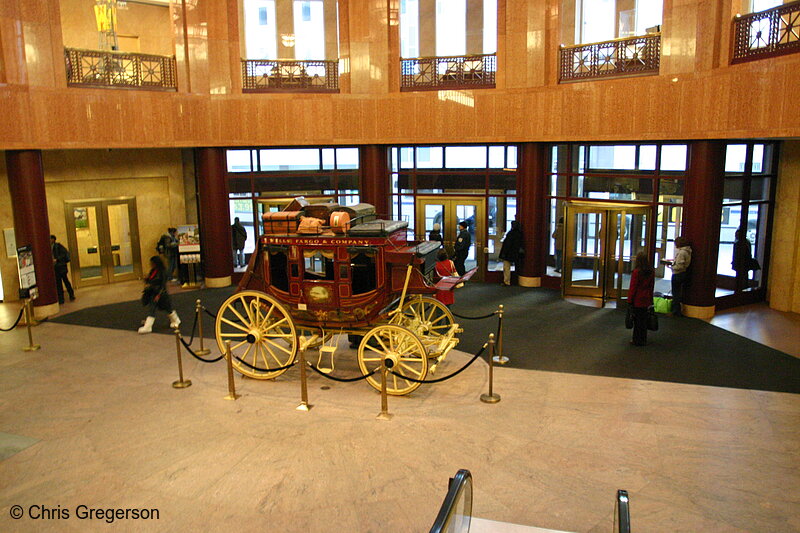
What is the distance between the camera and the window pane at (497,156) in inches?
644

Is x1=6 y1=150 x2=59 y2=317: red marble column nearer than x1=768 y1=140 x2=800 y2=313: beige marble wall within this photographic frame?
No

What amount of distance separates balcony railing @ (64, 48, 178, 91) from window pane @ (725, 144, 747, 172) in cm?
1211

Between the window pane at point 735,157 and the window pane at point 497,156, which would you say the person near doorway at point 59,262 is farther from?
the window pane at point 735,157

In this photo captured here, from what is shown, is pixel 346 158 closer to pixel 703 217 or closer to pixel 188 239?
pixel 188 239

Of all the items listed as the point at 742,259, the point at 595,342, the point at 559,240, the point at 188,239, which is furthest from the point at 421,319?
the point at 188,239

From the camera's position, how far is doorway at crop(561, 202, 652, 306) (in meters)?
14.3

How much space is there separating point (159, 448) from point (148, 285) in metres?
5.45

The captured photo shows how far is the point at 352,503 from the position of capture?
6.61m

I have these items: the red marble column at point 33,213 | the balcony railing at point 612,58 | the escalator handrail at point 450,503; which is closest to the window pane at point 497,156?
the balcony railing at point 612,58

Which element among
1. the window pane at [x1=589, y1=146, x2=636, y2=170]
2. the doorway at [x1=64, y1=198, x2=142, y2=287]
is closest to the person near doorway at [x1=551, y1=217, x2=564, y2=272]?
the window pane at [x1=589, y1=146, x2=636, y2=170]

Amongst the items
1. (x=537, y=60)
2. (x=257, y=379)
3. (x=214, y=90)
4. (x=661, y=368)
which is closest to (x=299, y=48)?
(x=214, y=90)

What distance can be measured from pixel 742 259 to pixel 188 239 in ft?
42.2

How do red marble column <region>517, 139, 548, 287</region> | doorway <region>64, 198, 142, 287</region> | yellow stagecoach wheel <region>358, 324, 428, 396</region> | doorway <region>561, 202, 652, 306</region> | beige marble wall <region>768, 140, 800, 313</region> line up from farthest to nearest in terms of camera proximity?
doorway <region>64, 198, 142, 287</region> < red marble column <region>517, 139, 548, 287</region> < doorway <region>561, 202, 652, 306</region> < beige marble wall <region>768, 140, 800, 313</region> < yellow stagecoach wheel <region>358, 324, 428, 396</region>

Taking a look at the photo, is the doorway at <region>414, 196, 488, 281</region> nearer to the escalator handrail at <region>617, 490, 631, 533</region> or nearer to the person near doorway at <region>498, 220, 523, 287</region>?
the person near doorway at <region>498, 220, 523, 287</region>
